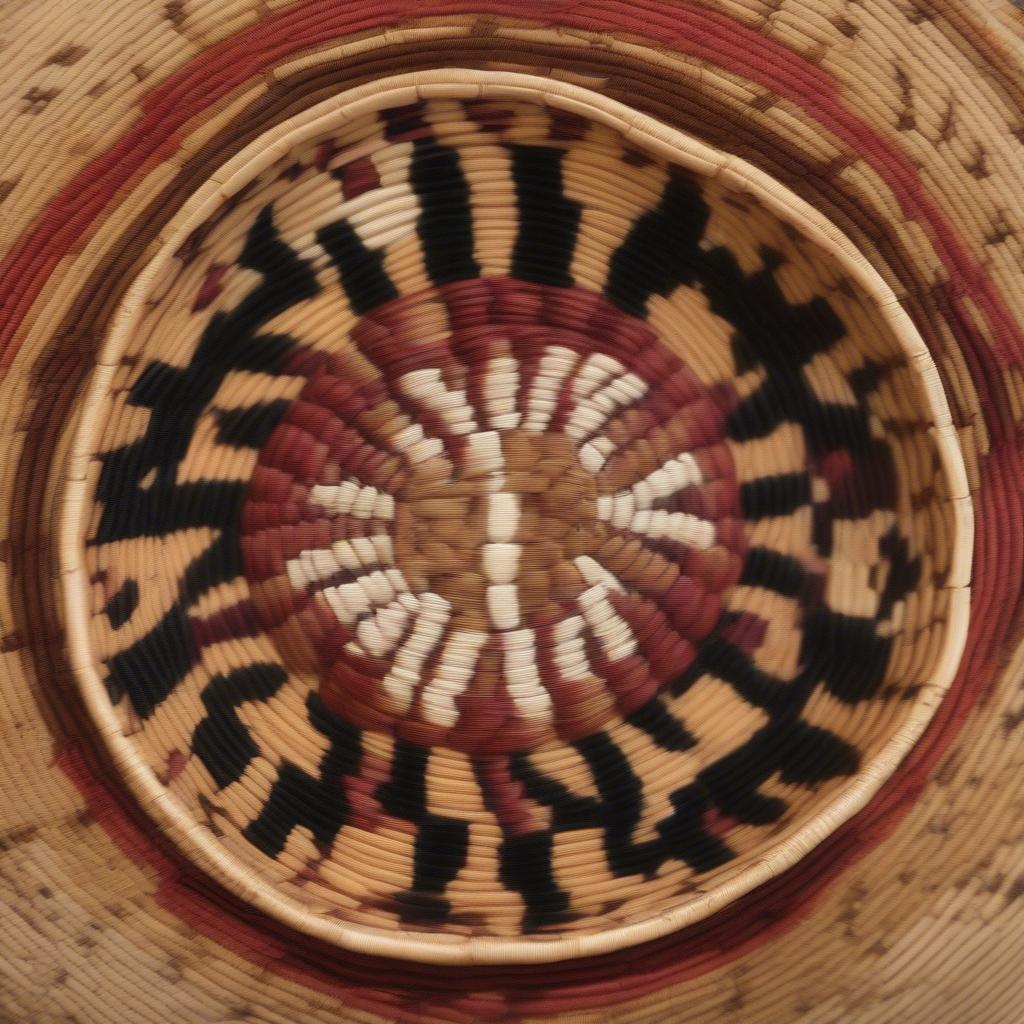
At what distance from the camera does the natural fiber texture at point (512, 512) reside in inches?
24.0

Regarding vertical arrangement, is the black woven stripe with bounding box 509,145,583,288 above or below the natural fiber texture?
above

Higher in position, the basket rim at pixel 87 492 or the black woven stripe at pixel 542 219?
the black woven stripe at pixel 542 219

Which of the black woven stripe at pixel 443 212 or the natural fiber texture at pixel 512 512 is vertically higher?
the black woven stripe at pixel 443 212

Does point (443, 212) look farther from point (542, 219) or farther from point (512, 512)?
point (512, 512)

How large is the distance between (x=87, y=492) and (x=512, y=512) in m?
0.25

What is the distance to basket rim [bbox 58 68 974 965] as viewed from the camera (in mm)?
584

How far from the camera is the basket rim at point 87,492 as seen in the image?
584mm

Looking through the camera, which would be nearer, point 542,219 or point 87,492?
point 87,492

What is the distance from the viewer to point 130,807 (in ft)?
2.10

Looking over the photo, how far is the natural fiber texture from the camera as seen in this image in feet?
2.00

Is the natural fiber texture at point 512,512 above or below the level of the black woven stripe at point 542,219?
below

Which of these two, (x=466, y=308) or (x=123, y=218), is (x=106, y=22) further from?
(x=466, y=308)

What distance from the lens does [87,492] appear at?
597 mm

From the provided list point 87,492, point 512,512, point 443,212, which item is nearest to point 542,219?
point 443,212
